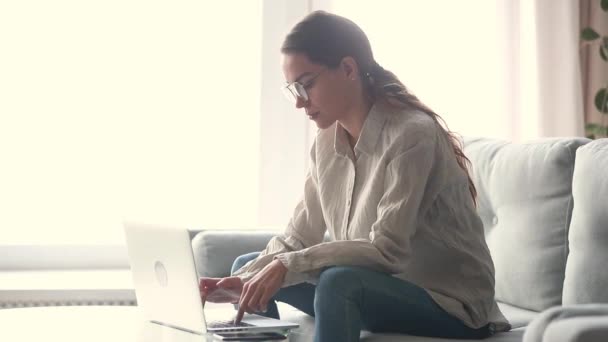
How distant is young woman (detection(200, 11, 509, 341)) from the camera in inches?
70.9

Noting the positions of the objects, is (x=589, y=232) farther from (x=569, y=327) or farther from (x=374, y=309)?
(x=569, y=327)

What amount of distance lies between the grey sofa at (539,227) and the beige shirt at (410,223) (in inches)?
5.1

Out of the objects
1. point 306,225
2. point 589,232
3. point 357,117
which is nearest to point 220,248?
point 306,225

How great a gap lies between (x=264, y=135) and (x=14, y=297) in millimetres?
1122

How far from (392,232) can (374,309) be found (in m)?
0.16

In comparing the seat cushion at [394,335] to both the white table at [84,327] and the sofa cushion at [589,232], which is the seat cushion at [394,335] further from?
the white table at [84,327]

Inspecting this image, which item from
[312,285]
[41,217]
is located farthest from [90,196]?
[312,285]

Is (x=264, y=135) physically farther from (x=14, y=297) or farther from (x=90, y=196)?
(x=14, y=297)

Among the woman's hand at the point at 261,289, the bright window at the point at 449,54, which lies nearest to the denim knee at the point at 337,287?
the woman's hand at the point at 261,289

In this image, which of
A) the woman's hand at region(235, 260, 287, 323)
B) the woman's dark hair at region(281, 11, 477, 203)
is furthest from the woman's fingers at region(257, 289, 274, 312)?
the woman's dark hair at region(281, 11, 477, 203)

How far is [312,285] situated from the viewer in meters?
2.09

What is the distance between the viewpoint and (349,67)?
2096mm

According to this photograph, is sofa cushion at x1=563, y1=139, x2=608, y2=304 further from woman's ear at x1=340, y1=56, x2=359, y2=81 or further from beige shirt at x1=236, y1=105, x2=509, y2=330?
woman's ear at x1=340, y1=56, x2=359, y2=81

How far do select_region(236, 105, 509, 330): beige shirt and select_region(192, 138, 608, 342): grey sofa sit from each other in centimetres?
13
